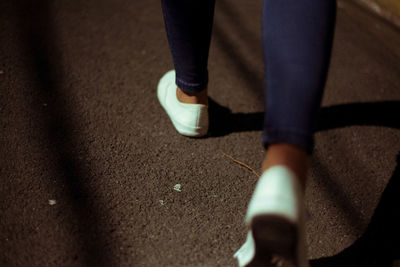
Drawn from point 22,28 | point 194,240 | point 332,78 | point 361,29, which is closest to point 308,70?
point 194,240

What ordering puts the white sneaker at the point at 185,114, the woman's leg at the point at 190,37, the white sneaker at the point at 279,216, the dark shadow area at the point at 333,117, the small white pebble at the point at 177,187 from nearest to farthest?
the white sneaker at the point at 279,216
the woman's leg at the point at 190,37
the small white pebble at the point at 177,187
the white sneaker at the point at 185,114
the dark shadow area at the point at 333,117

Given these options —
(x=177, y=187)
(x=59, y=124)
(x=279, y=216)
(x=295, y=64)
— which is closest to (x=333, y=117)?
(x=177, y=187)

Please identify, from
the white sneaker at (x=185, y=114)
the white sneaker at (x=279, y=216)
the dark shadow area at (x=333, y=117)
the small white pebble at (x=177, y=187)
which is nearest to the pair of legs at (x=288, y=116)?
the white sneaker at (x=279, y=216)

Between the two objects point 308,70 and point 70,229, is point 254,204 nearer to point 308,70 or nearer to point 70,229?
point 308,70

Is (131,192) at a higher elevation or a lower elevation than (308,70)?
lower

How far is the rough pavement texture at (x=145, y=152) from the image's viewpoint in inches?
41.9

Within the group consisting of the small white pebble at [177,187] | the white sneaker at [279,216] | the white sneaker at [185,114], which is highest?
the white sneaker at [279,216]

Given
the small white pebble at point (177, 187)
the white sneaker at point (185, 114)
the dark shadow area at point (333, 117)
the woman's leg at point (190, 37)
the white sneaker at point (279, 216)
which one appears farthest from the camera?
the dark shadow area at point (333, 117)

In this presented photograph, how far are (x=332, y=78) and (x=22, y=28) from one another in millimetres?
1855

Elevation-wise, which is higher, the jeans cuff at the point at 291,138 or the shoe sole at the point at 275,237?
the jeans cuff at the point at 291,138

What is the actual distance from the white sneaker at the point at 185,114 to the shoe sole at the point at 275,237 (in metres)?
0.67

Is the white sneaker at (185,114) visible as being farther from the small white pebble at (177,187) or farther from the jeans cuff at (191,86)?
the small white pebble at (177,187)

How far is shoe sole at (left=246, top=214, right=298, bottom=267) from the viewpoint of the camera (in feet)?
2.24

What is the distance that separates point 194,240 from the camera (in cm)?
108
